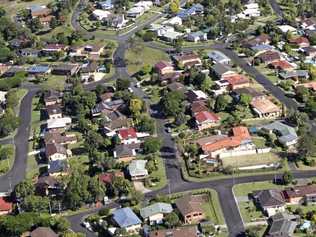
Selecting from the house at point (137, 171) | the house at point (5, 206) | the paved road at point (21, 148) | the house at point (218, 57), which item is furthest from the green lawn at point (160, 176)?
the house at point (218, 57)

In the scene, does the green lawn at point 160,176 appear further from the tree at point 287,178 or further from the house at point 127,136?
the tree at point 287,178

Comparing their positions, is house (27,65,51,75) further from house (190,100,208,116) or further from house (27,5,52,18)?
house (190,100,208,116)

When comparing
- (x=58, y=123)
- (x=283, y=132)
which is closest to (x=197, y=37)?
(x=58, y=123)

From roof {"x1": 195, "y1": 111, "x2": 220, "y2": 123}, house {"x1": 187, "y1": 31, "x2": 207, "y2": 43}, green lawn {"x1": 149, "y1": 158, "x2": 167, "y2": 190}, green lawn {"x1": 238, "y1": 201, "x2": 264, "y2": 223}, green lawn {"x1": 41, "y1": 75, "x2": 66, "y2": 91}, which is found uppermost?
green lawn {"x1": 238, "y1": 201, "x2": 264, "y2": 223}

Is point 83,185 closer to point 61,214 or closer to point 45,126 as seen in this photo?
point 61,214

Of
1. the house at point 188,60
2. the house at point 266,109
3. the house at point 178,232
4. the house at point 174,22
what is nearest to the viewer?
the house at point 178,232

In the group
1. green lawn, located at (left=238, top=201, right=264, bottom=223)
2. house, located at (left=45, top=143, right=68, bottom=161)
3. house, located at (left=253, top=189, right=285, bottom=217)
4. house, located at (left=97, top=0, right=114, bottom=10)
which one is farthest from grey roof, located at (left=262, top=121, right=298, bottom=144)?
house, located at (left=97, top=0, right=114, bottom=10)
